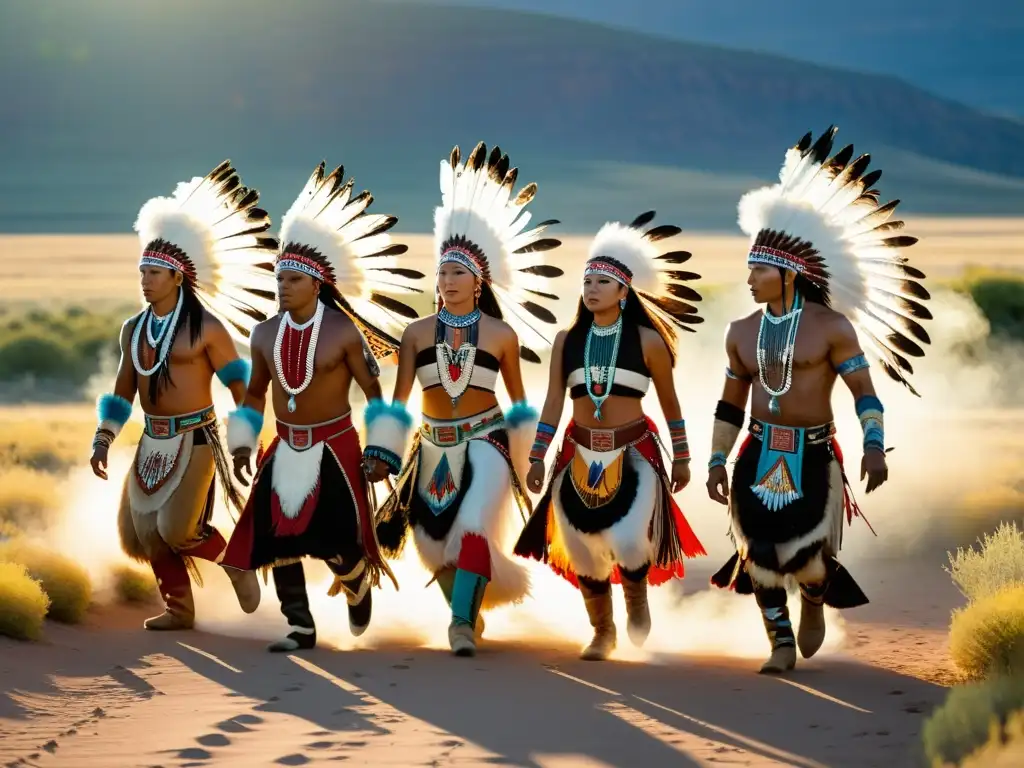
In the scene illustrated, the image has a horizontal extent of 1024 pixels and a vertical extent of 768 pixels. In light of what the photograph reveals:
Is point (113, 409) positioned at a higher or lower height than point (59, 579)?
higher

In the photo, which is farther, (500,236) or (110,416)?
(110,416)

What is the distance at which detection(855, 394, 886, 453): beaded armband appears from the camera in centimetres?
726

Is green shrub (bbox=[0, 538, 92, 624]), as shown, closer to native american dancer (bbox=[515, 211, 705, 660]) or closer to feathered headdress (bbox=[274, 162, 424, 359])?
feathered headdress (bbox=[274, 162, 424, 359])

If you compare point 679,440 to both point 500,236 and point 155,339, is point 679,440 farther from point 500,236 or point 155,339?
point 155,339

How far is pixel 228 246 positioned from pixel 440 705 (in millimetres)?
2997

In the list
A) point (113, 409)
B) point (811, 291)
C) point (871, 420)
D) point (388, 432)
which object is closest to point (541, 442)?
point (388, 432)

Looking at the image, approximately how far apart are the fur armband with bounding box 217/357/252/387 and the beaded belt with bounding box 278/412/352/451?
0.48 meters

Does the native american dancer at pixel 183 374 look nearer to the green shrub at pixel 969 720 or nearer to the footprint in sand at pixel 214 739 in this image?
the footprint in sand at pixel 214 739

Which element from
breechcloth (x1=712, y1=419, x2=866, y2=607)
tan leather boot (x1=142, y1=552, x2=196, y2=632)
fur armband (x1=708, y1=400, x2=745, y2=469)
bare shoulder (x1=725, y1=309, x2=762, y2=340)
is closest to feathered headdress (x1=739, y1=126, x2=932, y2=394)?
bare shoulder (x1=725, y1=309, x2=762, y2=340)

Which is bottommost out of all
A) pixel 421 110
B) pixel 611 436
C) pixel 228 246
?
pixel 611 436

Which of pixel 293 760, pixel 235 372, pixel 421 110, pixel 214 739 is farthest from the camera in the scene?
pixel 421 110

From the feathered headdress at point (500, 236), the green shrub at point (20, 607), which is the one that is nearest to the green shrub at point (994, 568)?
the feathered headdress at point (500, 236)

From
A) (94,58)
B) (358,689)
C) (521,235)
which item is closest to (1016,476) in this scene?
(521,235)

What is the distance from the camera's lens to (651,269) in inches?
312
